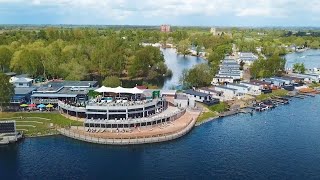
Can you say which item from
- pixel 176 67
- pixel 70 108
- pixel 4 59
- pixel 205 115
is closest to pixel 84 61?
pixel 4 59

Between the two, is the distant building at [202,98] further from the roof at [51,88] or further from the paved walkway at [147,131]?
the roof at [51,88]

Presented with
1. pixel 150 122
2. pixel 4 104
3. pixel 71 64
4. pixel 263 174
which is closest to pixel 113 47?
pixel 71 64

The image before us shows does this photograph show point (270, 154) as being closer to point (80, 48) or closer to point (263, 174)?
point (263, 174)

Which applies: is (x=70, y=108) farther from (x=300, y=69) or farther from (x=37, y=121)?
(x=300, y=69)

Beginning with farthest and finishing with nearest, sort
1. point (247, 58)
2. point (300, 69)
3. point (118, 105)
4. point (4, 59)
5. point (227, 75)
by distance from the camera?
1. point (247, 58)
2. point (300, 69)
3. point (227, 75)
4. point (4, 59)
5. point (118, 105)

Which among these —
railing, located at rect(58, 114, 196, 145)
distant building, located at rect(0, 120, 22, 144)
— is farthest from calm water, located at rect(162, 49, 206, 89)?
distant building, located at rect(0, 120, 22, 144)
